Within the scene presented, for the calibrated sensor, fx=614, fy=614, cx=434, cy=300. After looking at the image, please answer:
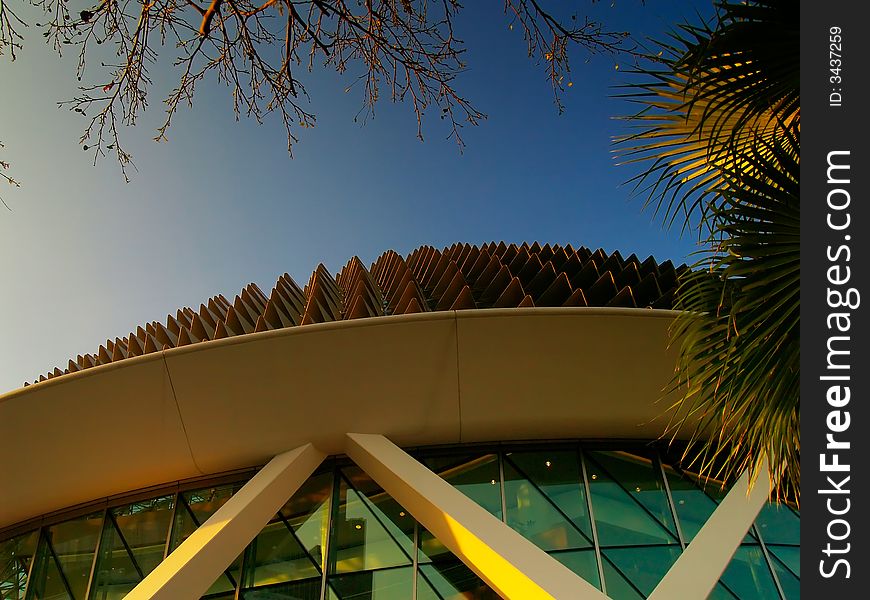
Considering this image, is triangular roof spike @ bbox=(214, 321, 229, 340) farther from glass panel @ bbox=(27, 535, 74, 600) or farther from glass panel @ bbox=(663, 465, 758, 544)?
glass panel @ bbox=(663, 465, 758, 544)

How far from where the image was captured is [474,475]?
9.88 meters

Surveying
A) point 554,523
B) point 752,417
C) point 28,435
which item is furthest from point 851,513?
point 28,435

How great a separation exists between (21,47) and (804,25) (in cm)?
492

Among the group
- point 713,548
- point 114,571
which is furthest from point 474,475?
point 114,571

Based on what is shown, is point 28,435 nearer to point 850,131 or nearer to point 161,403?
point 161,403

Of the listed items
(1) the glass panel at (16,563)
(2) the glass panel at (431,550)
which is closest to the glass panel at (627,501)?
(2) the glass panel at (431,550)

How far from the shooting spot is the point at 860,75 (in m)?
3.44

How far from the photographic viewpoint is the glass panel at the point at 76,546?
390 inches

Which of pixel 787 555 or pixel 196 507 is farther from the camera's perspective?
pixel 196 507

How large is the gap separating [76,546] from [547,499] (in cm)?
783

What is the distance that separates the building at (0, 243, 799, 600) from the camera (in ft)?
28.9

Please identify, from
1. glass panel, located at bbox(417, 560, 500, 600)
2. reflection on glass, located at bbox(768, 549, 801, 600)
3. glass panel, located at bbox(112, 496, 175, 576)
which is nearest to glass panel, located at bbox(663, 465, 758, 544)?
reflection on glass, located at bbox(768, 549, 801, 600)

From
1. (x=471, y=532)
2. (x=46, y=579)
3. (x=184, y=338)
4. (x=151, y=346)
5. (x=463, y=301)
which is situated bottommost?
(x=46, y=579)

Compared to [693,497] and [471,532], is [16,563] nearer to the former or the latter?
[471,532]
